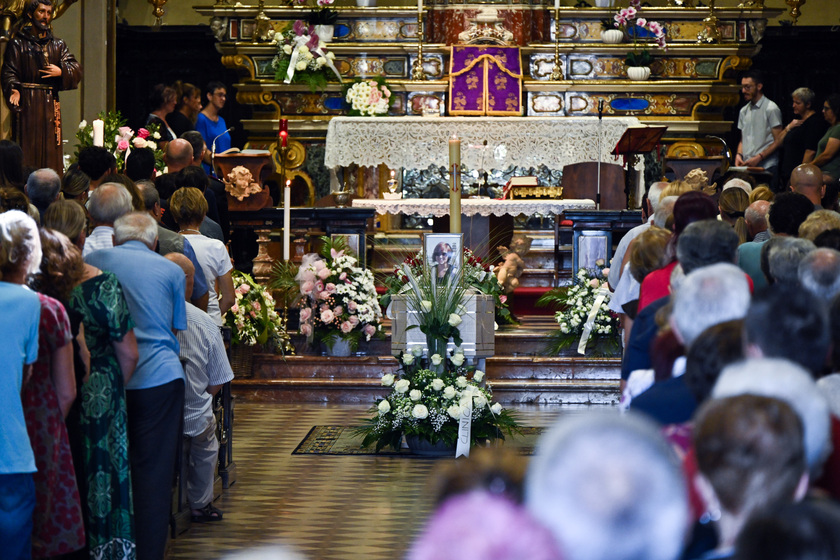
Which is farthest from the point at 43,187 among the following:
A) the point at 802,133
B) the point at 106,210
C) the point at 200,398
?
the point at 802,133

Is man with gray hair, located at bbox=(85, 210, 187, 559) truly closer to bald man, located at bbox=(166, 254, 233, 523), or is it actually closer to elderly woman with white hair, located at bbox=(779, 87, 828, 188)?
bald man, located at bbox=(166, 254, 233, 523)

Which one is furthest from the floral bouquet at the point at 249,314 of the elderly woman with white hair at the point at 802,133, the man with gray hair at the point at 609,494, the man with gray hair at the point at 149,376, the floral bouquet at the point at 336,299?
the man with gray hair at the point at 609,494

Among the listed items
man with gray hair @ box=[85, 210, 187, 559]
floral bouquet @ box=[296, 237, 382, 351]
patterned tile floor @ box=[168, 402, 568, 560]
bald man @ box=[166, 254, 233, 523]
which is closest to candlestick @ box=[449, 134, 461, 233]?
patterned tile floor @ box=[168, 402, 568, 560]

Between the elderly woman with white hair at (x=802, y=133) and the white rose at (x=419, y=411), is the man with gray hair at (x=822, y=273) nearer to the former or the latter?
the white rose at (x=419, y=411)

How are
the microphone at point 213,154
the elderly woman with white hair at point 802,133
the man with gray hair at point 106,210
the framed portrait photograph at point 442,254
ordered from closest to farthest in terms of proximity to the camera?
the man with gray hair at point 106,210 → the framed portrait photograph at point 442,254 → the microphone at point 213,154 → the elderly woman with white hair at point 802,133

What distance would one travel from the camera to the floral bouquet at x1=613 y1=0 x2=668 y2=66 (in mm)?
12484

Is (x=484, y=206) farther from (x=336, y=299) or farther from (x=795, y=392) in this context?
(x=795, y=392)

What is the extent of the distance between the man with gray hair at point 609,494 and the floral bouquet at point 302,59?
35.9 ft

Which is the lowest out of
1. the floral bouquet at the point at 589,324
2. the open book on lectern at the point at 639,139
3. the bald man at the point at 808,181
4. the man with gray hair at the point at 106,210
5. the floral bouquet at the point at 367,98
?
the floral bouquet at the point at 589,324

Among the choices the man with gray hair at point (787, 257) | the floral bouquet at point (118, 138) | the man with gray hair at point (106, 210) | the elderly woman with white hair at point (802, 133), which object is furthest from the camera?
the elderly woman with white hair at point (802, 133)

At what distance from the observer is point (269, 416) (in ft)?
26.5

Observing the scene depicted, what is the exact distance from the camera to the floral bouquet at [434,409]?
6.59m

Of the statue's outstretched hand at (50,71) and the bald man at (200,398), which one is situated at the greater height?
the statue's outstretched hand at (50,71)

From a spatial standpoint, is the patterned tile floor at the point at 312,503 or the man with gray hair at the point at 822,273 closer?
the man with gray hair at the point at 822,273
